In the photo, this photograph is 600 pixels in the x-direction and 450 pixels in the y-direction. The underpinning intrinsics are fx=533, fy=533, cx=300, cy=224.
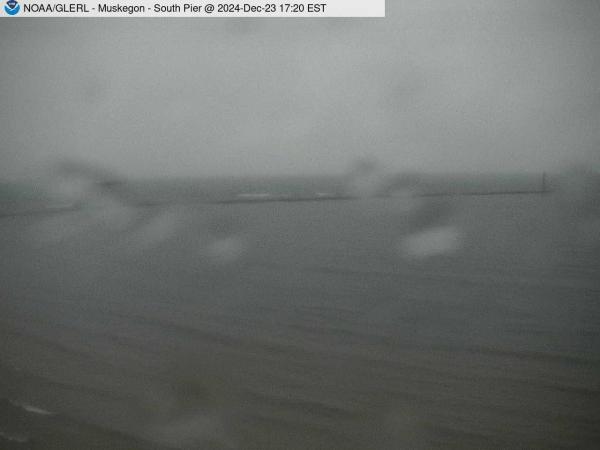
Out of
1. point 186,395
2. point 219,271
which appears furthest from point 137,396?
point 219,271

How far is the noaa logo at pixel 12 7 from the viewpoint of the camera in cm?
182

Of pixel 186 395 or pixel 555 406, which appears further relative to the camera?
pixel 186 395

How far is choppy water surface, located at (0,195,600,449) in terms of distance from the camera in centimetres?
139

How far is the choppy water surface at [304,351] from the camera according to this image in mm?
1395

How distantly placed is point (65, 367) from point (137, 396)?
39 centimetres

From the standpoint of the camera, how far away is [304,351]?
6.43 ft

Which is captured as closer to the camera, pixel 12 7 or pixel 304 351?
pixel 12 7

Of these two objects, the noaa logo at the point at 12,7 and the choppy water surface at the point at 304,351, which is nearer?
the choppy water surface at the point at 304,351

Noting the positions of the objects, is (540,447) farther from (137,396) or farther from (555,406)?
(137,396)

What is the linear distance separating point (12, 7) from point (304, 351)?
1.58m

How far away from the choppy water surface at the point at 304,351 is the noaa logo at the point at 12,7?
1.21 meters

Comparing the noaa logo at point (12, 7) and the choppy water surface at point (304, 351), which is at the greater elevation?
the noaa logo at point (12, 7)

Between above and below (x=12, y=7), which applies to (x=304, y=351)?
below

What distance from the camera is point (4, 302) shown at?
2820 mm
